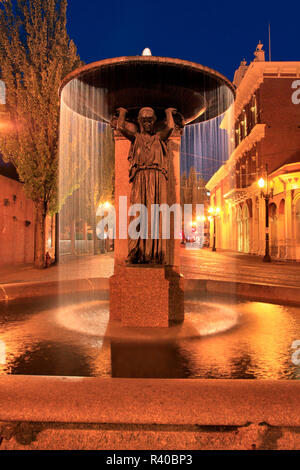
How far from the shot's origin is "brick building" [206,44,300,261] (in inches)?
972

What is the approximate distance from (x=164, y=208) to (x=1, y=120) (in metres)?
14.2

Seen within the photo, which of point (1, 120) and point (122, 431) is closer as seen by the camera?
point (122, 431)

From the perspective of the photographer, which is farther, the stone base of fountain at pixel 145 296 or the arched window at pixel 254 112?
the arched window at pixel 254 112

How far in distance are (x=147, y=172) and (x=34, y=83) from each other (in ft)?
46.9

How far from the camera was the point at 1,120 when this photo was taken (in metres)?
16.7

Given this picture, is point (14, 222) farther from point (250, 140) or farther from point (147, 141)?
point (250, 140)

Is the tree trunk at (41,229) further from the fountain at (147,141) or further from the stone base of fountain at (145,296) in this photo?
the stone base of fountain at (145,296)

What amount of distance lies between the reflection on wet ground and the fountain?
454 mm

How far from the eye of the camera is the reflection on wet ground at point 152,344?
349cm

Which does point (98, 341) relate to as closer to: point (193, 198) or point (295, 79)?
point (295, 79)

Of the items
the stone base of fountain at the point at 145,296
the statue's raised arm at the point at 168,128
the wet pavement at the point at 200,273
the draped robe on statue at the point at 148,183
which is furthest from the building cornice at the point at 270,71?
the stone base of fountain at the point at 145,296

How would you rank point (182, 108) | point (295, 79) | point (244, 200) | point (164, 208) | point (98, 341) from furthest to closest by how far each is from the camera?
1. point (244, 200)
2. point (295, 79)
3. point (182, 108)
4. point (164, 208)
5. point (98, 341)

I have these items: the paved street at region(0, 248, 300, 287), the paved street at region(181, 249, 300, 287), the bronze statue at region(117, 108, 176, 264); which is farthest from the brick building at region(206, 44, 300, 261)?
the bronze statue at region(117, 108, 176, 264)
